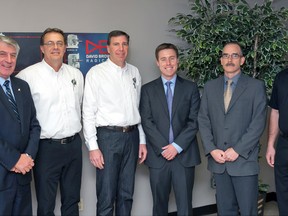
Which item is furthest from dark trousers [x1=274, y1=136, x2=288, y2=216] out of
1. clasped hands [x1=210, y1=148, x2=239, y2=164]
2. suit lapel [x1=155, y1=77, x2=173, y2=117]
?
suit lapel [x1=155, y1=77, x2=173, y2=117]

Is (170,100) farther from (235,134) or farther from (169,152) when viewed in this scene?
(235,134)

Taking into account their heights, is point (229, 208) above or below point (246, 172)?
below

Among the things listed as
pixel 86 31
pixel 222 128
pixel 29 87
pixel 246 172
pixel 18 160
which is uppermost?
pixel 86 31

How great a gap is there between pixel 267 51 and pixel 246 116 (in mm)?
740

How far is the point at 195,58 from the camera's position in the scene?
308 centimetres

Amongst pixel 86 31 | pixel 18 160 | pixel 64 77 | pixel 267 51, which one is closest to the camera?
pixel 18 160

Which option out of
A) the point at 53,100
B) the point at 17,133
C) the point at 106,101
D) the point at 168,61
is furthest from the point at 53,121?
the point at 168,61

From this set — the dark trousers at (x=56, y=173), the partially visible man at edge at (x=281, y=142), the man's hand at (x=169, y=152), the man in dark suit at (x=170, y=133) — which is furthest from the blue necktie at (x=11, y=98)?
the partially visible man at edge at (x=281, y=142)

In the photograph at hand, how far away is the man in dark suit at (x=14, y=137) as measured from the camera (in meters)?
2.26

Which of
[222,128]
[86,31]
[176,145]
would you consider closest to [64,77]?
[86,31]

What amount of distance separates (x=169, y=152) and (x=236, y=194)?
61 centimetres

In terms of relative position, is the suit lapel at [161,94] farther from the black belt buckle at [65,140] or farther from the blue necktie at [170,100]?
the black belt buckle at [65,140]

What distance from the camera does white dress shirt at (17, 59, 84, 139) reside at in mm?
2588

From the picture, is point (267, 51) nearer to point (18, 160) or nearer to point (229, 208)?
point (229, 208)
